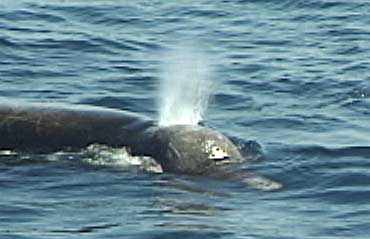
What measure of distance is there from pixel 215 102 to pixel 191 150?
15.2 feet

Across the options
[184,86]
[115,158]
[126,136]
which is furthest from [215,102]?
[115,158]

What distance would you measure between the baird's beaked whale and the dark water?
27cm

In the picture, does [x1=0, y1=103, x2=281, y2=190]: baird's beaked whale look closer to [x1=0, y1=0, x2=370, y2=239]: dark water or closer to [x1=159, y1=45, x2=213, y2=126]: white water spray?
[x1=0, y1=0, x2=370, y2=239]: dark water

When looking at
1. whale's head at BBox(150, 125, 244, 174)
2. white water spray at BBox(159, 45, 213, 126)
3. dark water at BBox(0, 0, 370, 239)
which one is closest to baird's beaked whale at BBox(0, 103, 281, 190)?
whale's head at BBox(150, 125, 244, 174)

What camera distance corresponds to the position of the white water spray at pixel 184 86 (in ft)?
55.9

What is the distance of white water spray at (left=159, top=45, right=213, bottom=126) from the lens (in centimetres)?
1705

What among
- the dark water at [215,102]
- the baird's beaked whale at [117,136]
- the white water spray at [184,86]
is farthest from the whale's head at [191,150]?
the white water spray at [184,86]

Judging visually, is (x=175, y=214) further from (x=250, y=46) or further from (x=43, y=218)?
(x=250, y=46)

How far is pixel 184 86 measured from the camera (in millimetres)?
19844

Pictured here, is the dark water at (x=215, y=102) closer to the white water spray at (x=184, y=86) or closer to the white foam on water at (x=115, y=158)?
the white foam on water at (x=115, y=158)

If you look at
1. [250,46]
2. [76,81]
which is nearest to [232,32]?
[250,46]

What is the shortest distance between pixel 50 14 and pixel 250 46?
4535 millimetres

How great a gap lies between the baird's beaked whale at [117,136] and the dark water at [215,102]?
27 centimetres

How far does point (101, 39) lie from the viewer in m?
25.3
